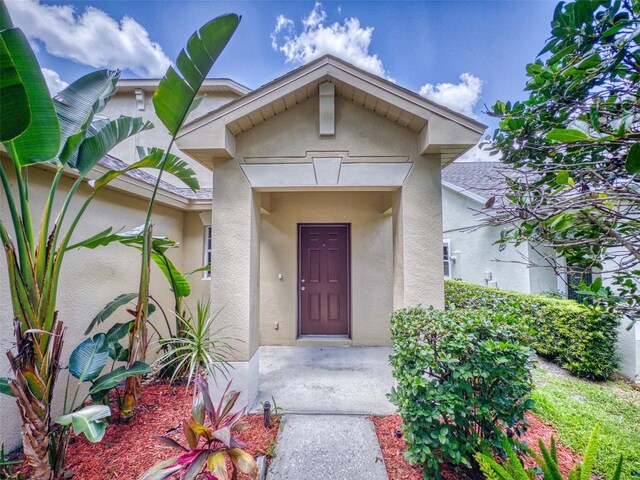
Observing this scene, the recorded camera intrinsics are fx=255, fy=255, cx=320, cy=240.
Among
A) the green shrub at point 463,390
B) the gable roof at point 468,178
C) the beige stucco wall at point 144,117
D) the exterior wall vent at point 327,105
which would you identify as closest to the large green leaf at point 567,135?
the green shrub at point 463,390

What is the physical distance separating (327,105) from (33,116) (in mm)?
3170

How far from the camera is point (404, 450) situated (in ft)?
9.58

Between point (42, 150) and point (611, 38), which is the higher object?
point (611, 38)

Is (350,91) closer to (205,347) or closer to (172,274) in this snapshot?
(172,274)

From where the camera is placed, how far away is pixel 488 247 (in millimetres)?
9258

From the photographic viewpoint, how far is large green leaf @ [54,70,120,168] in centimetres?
279

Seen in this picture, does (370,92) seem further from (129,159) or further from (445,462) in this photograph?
(129,159)

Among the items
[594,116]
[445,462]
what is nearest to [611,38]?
[594,116]

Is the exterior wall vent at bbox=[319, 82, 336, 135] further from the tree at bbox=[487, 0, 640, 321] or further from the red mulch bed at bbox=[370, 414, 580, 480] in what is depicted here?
the red mulch bed at bbox=[370, 414, 580, 480]

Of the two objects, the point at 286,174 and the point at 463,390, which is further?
the point at 286,174

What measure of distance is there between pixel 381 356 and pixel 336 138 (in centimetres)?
458

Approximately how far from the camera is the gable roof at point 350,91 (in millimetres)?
3533

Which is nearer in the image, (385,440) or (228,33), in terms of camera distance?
(228,33)

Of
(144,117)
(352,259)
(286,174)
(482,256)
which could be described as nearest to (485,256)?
(482,256)
